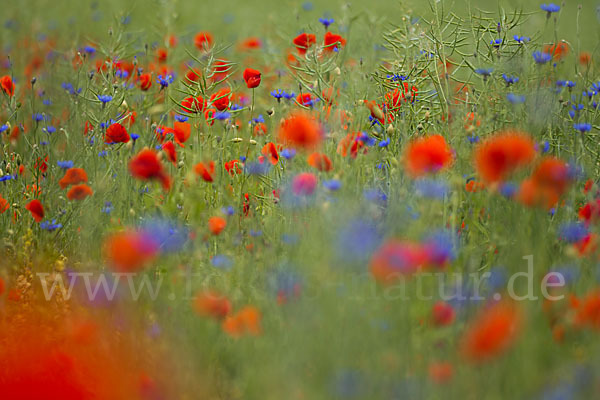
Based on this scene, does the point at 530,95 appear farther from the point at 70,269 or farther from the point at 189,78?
the point at 70,269

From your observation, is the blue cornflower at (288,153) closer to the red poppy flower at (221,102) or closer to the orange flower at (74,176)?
the red poppy flower at (221,102)

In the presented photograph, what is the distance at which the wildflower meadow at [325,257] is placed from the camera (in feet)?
4.82

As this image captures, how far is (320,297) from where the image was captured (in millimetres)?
1587

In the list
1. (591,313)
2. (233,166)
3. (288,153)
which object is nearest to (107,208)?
(233,166)

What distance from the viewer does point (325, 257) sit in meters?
1.63

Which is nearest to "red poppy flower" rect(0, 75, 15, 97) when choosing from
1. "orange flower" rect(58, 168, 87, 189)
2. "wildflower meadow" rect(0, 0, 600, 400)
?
"wildflower meadow" rect(0, 0, 600, 400)

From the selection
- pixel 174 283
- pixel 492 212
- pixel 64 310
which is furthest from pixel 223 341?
pixel 492 212

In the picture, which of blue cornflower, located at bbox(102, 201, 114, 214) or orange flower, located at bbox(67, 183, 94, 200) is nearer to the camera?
orange flower, located at bbox(67, 183, 94, 200)

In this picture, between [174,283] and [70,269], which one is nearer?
[174,283]

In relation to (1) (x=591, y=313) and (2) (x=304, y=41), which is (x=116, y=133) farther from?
(1) (x=591, y=313)

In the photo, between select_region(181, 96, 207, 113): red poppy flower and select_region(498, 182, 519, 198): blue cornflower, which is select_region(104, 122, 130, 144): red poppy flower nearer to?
select_region(181, 96, 207, 113): red poppy flower

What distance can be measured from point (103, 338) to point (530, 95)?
1.59m

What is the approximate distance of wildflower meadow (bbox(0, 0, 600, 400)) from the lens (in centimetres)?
147

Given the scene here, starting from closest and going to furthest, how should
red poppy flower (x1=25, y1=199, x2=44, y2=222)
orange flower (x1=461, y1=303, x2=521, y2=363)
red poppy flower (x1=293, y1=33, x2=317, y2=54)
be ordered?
orange flower (x1=461, y1=303, x2=521, y2=363)
red poppy flower (x1=25, y1=199, x2=44, y2=222)
red poppy flower (x1=293, y1=33, x2=317, y2=54)
